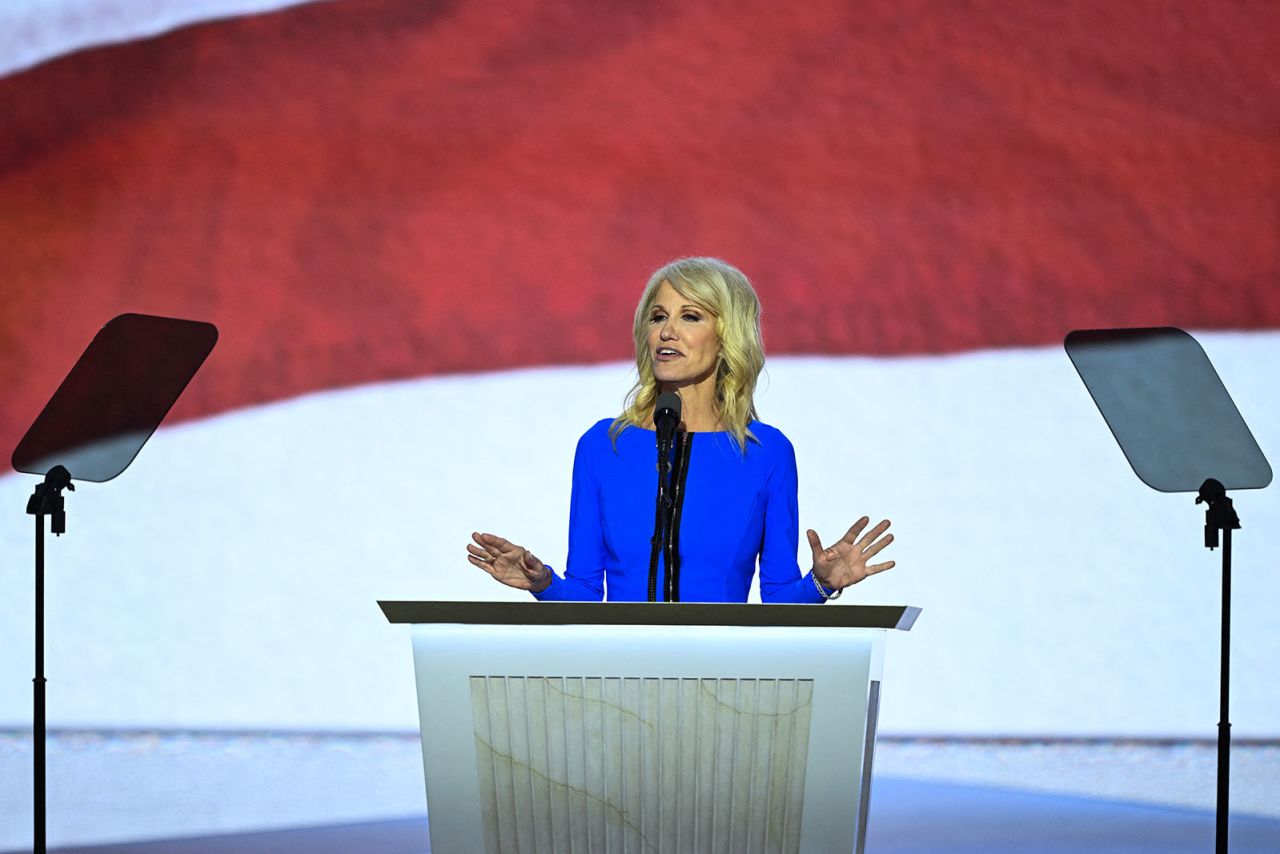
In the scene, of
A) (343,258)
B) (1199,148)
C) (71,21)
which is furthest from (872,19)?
(71,21)

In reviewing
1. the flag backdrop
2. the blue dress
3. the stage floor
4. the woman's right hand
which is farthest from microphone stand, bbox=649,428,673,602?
the flag backdrop

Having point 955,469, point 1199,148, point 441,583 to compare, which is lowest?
point 441,583

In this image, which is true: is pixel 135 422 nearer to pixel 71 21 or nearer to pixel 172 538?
pixel 172 538

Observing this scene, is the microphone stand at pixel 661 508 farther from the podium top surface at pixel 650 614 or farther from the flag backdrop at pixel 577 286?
the flag backdrop at pixel 577 286

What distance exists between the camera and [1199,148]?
407 cm

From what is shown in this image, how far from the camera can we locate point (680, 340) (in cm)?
232

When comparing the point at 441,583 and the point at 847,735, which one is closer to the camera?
the point at 847,735

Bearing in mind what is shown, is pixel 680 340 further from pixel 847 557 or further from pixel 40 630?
pixel 40 630

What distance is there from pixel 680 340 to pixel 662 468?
1.80ft

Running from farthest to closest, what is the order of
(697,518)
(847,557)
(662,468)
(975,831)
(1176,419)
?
(975,831) < (1176,419) < (697,518) < (847,557) < (662,468)

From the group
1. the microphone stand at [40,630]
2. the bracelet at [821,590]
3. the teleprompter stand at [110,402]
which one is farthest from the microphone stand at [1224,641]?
the microphone stand at [40,630]

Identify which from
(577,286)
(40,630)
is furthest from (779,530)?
(577,286)

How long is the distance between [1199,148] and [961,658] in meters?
1.63

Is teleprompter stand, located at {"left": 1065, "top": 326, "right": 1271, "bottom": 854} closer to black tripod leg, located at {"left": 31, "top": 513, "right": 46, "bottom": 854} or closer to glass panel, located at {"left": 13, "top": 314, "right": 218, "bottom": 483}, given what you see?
glass panel, located at {"left": 13, "top": 314, "right": 218, "bottom": 483}
